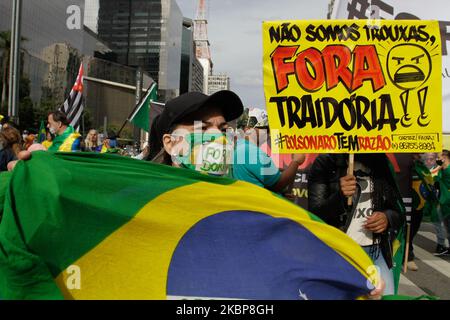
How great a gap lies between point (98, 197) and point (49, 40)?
69927 mm

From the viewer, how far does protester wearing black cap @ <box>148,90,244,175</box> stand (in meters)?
2.30

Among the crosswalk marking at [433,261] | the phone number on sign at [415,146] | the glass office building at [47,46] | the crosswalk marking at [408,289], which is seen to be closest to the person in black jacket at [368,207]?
the phone number on sign at [415,146]

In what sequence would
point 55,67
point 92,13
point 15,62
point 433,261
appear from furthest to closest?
point 92,13 < point 55,67 < point 15,62 < point 433,261

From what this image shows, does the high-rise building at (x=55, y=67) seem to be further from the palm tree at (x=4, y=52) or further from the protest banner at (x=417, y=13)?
the protest banner at (x=417, y=13)

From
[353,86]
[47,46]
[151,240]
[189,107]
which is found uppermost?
[47,46]

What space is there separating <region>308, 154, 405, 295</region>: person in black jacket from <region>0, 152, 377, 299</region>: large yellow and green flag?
1.29 m

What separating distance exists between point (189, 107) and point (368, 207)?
149 centimetres

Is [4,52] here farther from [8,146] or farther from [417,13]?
[417,13]

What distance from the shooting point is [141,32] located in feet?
447

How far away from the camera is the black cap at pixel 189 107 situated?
7.73 feet

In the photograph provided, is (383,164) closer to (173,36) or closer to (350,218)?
(350,218)

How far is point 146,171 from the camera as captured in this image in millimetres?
1803

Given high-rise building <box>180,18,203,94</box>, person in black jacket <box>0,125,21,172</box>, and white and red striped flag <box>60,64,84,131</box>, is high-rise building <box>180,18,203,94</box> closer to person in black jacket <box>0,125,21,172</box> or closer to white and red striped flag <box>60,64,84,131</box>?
white and red striped flag <box>60,64,84,131</box>

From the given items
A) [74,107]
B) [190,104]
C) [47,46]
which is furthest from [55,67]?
[190,104]
